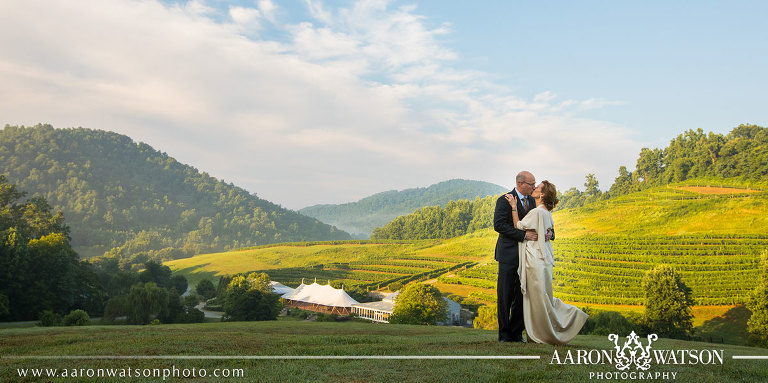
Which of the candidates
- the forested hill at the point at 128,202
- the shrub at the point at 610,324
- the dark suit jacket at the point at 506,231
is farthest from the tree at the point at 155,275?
the forested hill at the point at 128,202

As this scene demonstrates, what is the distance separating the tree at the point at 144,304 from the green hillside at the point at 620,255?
107 ft

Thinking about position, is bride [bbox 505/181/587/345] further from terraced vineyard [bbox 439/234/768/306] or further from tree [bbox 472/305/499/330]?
terraced vineyard [bbox 439/234/768/306]

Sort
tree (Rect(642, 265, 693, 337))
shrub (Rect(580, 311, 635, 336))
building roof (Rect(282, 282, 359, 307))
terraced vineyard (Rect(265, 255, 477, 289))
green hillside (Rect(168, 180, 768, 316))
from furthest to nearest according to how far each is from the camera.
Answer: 1. terraced vineyard (Rect(265, 255, 477, 289))
2. building roof (Rect(282, 282, 359, 307))
3. green hillside (Rect(168, 180, 768, 316))
4. tree (Rect(642, 265, 693, 337))
5. shrub (Rect(580, 311, 635, 336))

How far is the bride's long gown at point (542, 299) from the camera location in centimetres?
662

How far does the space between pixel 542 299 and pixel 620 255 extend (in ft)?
175

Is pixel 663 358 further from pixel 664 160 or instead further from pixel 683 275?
pixel 664 160

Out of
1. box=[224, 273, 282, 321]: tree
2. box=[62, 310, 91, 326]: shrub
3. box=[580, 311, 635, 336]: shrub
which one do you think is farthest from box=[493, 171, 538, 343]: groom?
box=[224, 273, 282, 321]: tree

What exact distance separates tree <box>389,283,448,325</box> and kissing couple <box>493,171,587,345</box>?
90.1 ft

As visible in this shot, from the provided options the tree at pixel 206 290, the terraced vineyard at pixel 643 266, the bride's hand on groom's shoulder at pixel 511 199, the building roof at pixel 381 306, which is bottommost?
the tree at pixel 206 290

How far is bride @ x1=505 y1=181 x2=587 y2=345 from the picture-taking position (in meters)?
6.62

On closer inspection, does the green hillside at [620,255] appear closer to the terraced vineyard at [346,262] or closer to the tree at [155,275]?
the terraced vineyard at [346,262]

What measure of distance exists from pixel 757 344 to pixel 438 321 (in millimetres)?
21693

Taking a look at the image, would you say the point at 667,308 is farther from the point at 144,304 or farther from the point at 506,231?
the point at 144,304

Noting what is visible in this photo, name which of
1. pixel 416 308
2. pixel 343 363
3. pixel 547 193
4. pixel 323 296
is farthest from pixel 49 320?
pixel 547 193
